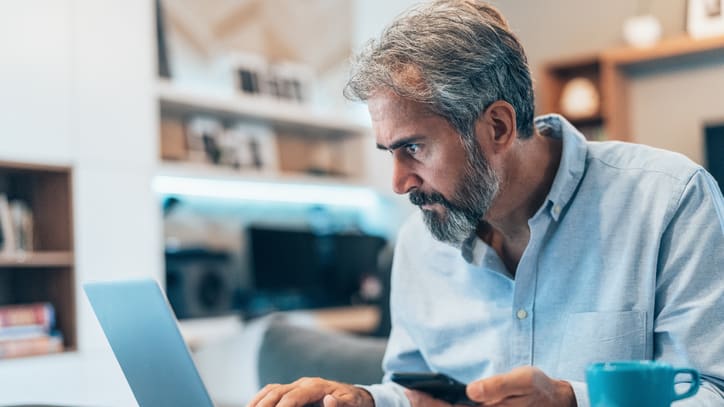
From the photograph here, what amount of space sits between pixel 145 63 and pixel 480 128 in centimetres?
286

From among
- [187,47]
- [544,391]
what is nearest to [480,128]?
[544,391]

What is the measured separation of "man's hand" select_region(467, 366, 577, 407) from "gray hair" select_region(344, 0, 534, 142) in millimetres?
522

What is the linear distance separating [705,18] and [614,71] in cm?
52

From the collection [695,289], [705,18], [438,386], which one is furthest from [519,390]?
[705,18]

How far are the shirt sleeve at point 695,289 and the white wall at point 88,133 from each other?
2.51m

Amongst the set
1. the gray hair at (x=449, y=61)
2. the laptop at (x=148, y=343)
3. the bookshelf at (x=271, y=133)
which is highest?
the bookshelf at (x=271, y=133)

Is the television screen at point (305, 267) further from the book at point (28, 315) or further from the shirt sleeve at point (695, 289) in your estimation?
the shirt sleeve at point (695, 289)

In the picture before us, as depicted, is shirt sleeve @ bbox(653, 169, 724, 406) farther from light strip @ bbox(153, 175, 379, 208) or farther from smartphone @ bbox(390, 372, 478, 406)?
light strip @ bbox(153, 175, 379, 208)

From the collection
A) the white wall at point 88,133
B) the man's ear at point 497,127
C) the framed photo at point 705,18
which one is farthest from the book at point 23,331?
the framed photo at point 705,18

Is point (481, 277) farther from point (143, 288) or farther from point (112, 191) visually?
point (112, 191)

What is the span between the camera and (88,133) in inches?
147

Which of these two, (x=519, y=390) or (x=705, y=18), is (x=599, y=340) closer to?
(x=519, y=390)

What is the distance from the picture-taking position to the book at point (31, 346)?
11.3 feet

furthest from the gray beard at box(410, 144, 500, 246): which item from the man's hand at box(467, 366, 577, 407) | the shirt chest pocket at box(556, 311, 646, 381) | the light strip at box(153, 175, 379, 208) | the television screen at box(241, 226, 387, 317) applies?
the television screen at box(241, 226, 387, 317)
